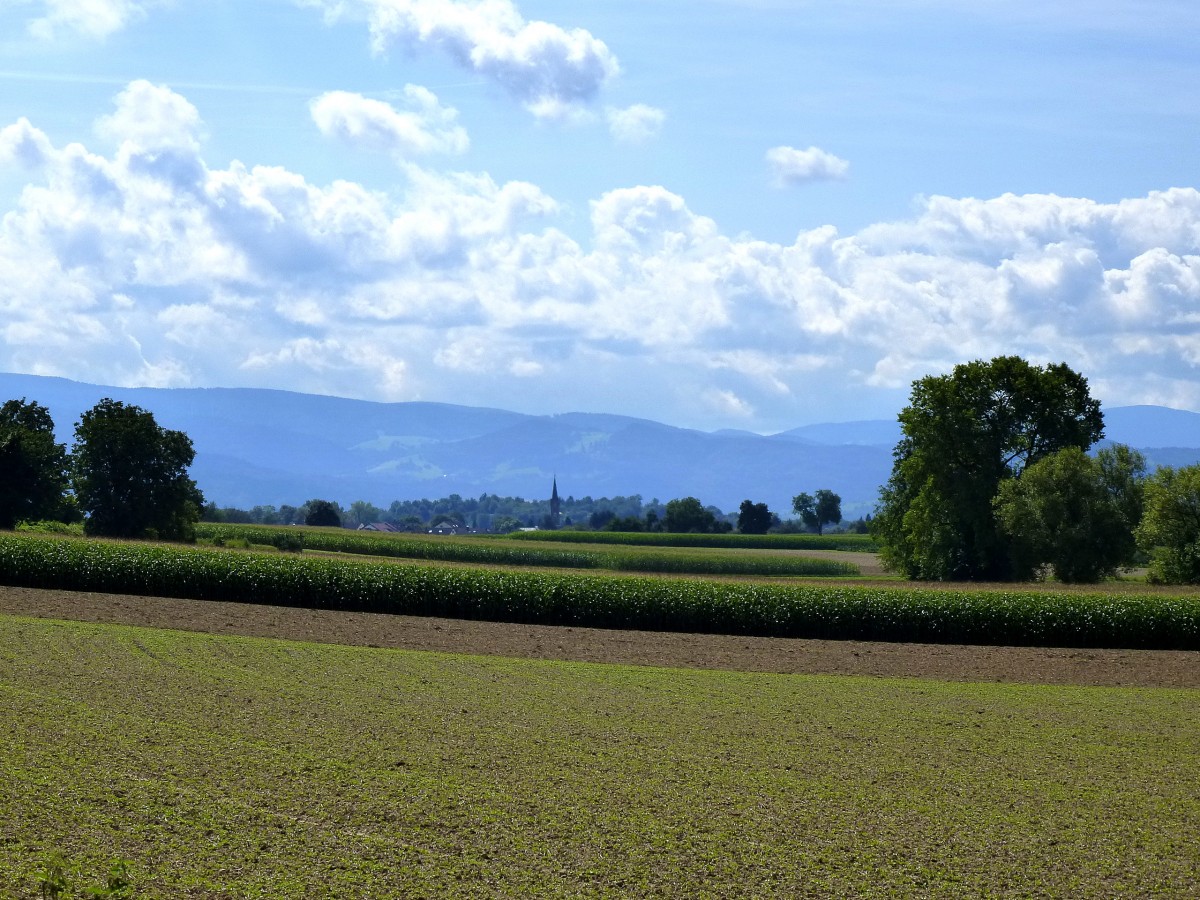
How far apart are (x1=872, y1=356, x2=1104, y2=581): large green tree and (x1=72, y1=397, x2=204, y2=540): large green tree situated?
37825mm

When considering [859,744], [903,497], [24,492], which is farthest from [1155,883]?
[24,492]

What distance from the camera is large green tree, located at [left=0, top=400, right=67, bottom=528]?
63844 mm

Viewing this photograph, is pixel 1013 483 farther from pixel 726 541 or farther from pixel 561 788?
pixel 726 541

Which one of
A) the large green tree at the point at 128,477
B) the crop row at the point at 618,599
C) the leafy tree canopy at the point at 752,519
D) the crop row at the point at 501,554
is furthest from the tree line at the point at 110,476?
the leafy tree canopy at the point at 752,519

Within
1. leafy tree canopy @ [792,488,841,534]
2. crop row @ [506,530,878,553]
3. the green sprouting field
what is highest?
leafy tree canopy @ [792,488,841,534]

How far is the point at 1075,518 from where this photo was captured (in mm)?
56781

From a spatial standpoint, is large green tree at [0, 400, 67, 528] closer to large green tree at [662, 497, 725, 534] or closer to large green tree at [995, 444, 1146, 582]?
large green tree at [995, 444, 1146, 582]

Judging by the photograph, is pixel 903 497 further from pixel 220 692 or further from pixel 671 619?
pixel 220 692

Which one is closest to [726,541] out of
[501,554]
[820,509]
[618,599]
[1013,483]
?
[501,554]

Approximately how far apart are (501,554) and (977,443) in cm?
3175

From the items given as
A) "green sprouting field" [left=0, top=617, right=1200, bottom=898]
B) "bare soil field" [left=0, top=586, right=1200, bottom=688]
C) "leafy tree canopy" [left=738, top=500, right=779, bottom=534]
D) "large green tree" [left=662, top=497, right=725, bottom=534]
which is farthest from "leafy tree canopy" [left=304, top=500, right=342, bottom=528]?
"green sprouting field" [left=0, top=617, right=1200, bottom=898]

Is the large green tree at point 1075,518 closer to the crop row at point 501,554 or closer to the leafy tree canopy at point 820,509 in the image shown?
the crop row at point 501,554

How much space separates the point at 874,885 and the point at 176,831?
22.3ft

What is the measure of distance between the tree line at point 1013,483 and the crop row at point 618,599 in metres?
19.7
